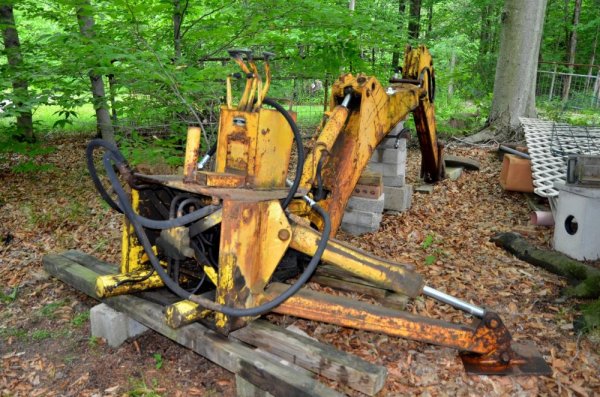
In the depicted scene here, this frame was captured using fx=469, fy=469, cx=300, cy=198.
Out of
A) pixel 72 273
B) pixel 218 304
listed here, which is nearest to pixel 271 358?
pixel 218 304

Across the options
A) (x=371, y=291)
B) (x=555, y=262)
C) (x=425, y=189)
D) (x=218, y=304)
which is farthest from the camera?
(x=425, y=189)

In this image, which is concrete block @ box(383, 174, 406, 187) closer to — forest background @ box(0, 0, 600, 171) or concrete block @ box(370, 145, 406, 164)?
concrete block @ box(370, 145, 406, 164)

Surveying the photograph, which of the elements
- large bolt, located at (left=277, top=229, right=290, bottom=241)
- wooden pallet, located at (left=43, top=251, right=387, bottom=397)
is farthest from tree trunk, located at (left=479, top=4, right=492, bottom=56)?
wooden pallet, located at (left=43, top=251, right=387, bottom=397)

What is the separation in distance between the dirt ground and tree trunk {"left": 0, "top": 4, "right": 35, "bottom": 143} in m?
1.37

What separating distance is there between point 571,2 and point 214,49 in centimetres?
2538

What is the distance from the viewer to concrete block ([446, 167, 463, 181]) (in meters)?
7.24

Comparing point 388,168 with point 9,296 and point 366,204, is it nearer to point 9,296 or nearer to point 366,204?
point 366,204

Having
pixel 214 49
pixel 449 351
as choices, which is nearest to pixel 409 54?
pixel 214 49

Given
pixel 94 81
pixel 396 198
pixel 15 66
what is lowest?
pixel 396 198

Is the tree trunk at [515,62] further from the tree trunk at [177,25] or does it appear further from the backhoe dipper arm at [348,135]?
the tree trunk at [177,25]

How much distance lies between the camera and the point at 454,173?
7.30m

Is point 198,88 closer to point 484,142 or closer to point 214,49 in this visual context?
point 214,49

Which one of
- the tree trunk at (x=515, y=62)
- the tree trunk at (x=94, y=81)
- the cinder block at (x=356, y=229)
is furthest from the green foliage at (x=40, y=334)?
the tree trunk at (x=515, y=62)

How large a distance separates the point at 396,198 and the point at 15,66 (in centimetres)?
487
